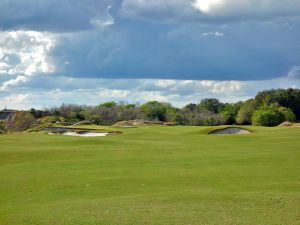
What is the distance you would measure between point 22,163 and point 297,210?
22.8m

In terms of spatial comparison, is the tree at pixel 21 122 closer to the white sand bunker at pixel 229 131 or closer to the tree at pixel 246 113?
the tree at pixel 246 113

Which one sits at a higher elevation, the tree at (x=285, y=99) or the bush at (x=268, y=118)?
the tree at (x=285, y=99)

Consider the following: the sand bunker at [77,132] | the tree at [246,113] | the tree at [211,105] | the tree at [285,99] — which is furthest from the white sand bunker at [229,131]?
the tree at [211,105]

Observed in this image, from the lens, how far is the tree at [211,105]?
182 meters

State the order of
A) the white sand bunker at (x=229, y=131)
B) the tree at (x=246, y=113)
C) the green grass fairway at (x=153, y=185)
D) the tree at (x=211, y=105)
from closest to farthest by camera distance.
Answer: the green grass fairway at (x=153, y=185)
the white sand bunker at (x=229, y=131)
the tree at (x=246, y=113)
the tree at (x=211, y=105)

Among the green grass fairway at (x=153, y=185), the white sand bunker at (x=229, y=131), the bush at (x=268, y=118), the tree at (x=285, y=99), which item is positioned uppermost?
the tree at (x=285, y=99)

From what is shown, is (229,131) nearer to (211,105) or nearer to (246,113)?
(246,113)

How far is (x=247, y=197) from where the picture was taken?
19.1 meters

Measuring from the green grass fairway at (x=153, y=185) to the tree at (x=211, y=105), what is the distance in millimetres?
135912

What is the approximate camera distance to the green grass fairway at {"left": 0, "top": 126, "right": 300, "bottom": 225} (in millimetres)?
15797

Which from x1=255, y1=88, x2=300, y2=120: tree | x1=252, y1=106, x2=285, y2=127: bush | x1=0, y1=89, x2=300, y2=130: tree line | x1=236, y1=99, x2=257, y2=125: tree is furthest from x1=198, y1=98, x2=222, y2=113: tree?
x1=252, y1=106, x2=285, y2=127: bush

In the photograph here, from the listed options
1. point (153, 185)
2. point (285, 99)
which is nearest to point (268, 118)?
point (285, 99)

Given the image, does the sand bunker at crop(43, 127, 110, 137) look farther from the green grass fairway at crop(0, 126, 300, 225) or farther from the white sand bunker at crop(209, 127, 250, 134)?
the green grass fairway at crop(0, 126, 300, 225)

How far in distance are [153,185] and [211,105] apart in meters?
162
